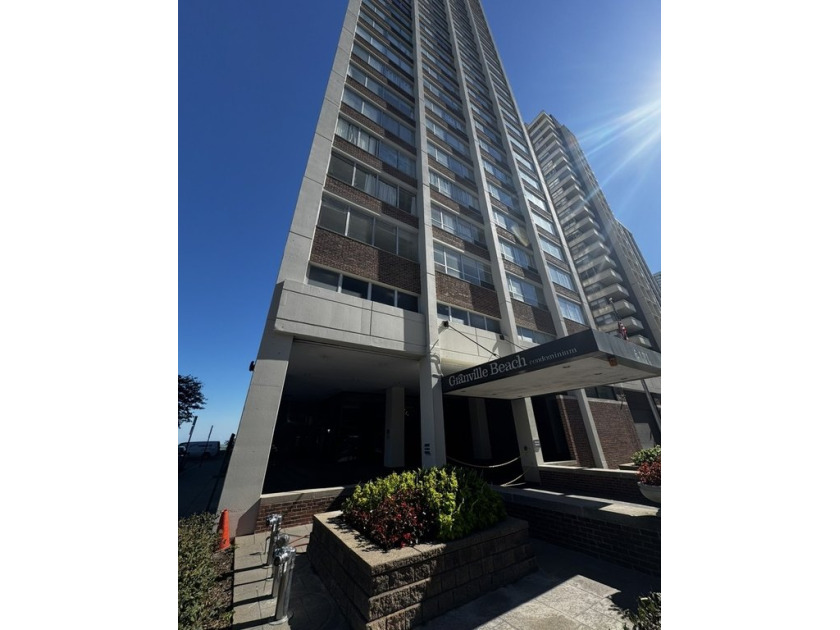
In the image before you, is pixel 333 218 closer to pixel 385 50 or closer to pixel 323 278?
pixel 323 278

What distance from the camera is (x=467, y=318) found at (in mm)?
14852

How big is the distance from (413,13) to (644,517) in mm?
35447

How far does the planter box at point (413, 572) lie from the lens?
3809mm

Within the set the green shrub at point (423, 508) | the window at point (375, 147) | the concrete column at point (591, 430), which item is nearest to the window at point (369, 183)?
the window at point (375, 147)

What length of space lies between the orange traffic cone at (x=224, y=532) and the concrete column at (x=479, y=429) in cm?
1229

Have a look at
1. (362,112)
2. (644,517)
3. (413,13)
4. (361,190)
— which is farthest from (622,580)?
(413,13)

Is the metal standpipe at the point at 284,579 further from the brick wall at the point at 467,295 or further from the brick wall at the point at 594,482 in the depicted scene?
the brick wall at the point at 467,295

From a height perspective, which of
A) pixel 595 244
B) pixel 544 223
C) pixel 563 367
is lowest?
pixel 563 367

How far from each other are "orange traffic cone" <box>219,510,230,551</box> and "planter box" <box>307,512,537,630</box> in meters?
2.68

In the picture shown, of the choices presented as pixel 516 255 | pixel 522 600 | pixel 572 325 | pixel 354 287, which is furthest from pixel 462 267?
pixel 522 600

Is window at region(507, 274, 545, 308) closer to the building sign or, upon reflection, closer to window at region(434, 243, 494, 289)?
window at region(434, 243, 494, 289)

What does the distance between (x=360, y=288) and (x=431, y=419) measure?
222 inches

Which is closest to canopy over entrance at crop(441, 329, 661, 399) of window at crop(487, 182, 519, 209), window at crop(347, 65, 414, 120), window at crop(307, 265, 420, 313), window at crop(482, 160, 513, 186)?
window at crop(307, 265, 420, 313)

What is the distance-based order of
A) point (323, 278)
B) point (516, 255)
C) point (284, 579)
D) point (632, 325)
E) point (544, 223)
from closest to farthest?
point (284, 579), point (323, 278), point (516, 255), point (544, 223), point (632, 325)
